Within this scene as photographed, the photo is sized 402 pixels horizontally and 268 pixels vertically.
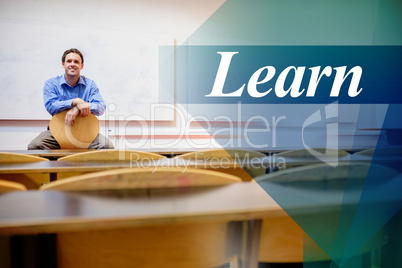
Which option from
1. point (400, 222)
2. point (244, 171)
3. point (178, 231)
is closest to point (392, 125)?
point (244, 171)

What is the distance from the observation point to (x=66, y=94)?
3549 mm

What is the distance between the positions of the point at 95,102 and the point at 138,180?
117 inches

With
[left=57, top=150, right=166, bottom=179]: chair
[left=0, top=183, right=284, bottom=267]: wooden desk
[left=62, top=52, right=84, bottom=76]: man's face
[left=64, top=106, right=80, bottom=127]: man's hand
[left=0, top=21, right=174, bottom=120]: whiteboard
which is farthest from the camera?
[left=0, top=21, right=174, bottom=120]: whiteboard

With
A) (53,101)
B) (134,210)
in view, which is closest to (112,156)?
(134,210)

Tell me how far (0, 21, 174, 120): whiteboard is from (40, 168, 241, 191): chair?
3.88m

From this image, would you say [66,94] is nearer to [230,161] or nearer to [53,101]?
[53,101]

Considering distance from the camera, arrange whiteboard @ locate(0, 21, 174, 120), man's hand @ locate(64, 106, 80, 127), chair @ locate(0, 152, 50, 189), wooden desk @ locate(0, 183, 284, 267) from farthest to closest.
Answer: whiteboard @ locate(0, 21, 174, 120)
man's hand @ locate(64, 106, 80, 127)
chair @ locate(0, 152, 50, 189)
wooden desk @ locate(0, 183, 284, 267)

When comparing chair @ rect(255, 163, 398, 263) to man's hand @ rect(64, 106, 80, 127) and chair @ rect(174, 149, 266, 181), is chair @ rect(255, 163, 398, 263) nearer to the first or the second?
chair @ rect(174, 149, 266, 181)

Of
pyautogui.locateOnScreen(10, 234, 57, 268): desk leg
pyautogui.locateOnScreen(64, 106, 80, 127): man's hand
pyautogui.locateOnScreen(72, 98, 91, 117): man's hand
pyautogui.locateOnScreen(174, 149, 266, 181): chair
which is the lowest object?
pyautogui.locateOnScreen(10, 234, 57, 268): desk leg

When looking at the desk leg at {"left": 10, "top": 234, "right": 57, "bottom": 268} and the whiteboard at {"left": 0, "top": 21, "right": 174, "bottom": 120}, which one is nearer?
the desk leg at {"left": 10, "top": 234, "right": 57, "bottom": 268}

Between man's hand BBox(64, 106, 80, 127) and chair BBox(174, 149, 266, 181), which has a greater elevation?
man's hand BBox(64, 106, 80, 127)

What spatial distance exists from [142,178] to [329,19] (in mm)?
5800

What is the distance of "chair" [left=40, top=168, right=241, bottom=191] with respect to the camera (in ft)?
2.39

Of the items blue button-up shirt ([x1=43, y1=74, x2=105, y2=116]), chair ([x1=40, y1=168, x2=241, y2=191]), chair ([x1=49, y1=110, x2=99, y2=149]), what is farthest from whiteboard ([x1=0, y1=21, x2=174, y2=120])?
chair ([x1=40, y1=168, x2=241, y2=191])
